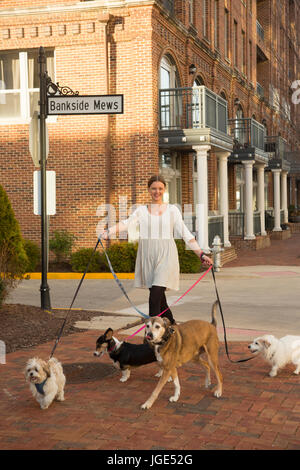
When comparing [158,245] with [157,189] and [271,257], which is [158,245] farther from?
[271,257]

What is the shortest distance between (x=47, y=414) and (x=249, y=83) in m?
27.4

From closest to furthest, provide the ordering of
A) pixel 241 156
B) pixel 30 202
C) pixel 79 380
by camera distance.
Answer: pixel 79 380, pixel 30 202, pixel 241 156

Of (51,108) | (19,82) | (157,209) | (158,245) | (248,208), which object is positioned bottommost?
(158,245)

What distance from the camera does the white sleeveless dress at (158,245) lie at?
6438 mm

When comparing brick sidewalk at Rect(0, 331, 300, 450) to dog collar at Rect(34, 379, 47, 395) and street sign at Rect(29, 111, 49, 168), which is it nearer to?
dog collar at Rect(34, 379, 47, 395)

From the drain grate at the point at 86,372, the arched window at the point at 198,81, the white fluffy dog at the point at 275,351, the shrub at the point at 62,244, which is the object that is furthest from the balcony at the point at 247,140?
the drain grate at the point at 86,372

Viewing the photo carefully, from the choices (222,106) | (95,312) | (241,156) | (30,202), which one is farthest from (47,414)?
(241,156)

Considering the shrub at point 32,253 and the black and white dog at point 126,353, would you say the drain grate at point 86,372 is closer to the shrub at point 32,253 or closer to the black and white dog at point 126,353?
the black and white dog at point 126,353

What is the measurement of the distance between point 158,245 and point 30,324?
10.0 feet

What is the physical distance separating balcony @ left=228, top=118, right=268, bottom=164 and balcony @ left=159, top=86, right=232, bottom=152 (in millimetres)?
3883

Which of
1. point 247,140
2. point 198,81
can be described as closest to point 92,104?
point 198,81

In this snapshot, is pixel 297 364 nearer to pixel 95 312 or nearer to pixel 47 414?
pixel 47 414

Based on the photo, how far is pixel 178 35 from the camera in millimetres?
19031

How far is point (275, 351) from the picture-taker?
613 centimetres
